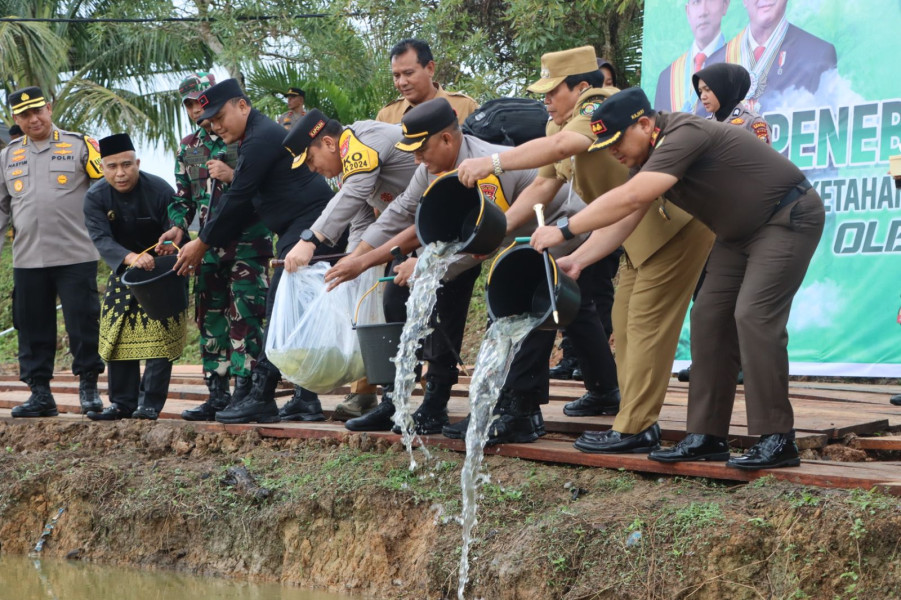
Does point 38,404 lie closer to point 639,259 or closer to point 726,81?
point 639,259

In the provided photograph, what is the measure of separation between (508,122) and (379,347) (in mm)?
1498

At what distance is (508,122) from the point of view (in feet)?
18.8

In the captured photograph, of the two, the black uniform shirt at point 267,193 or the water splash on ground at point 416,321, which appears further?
the black uniform shirt at point 267,193

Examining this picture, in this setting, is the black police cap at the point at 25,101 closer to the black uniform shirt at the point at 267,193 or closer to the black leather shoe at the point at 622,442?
the black uniform shirt at the point at 267,193

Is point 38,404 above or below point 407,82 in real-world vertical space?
below

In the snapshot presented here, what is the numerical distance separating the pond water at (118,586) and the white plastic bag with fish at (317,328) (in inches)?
42.5

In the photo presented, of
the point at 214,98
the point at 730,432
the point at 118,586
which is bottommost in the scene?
the point at 118,586

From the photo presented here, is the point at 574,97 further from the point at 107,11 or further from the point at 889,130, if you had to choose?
the point at 107,11

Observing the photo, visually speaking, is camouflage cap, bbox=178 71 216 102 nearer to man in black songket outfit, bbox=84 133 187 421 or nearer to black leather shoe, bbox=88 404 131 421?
man in black songket outfit, bbox=84 133 187 421

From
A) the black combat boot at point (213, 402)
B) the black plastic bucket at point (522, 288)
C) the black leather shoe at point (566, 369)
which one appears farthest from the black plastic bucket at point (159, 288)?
the black leather shoe at point (566, 369)

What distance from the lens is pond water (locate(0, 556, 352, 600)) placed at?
4.85 m

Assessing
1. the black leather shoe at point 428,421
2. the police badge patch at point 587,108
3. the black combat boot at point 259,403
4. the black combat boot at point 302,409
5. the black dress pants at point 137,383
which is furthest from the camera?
the black dress pants at point 137,383

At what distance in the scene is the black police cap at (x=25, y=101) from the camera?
22.4 feet

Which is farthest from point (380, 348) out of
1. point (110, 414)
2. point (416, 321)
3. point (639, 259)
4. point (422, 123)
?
point (110, 414)
